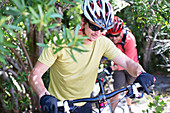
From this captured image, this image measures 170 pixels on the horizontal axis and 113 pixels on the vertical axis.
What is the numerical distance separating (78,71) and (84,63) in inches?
4.3

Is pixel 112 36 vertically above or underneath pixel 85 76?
above

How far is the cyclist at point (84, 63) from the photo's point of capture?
82.9 inches

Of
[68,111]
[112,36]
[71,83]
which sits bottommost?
[68,111]

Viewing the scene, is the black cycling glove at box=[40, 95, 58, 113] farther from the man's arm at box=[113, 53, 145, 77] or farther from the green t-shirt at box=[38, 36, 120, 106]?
the man's arm at box=[113, 53, 145, 77]

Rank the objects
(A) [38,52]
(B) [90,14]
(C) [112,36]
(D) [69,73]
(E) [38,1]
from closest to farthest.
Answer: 1. (E) [38,1]
2. (B) [90,14]
3. (D) [69,73]
4. (C) [112,36]
5. (A) [38,52]

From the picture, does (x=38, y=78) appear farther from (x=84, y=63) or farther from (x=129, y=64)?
(x=129, y=64)

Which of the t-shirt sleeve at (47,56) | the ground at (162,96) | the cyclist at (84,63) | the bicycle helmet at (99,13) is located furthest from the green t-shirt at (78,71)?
the ground at (162,96)

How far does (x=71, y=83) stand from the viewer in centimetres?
246

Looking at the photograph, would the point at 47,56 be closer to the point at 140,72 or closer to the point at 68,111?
the point at 68,111

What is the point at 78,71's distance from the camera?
8.04ft

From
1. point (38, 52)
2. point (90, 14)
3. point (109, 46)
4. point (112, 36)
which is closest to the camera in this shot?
point (90, 14)

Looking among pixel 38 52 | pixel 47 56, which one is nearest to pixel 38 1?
pixel 47 56

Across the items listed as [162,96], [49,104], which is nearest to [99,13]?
[49,104]

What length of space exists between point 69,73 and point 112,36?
69.0 inches
